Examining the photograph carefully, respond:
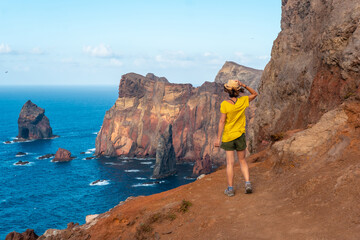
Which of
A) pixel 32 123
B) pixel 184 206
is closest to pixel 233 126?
pixel 184 206

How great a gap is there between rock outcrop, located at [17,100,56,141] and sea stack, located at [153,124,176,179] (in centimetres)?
6486

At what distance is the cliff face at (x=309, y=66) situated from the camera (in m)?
12.6

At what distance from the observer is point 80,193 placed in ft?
221

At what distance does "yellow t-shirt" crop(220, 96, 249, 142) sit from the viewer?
952cm

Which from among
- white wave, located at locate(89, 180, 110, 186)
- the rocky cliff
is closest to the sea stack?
white wave, located at locate(89, 180, 110, 186)

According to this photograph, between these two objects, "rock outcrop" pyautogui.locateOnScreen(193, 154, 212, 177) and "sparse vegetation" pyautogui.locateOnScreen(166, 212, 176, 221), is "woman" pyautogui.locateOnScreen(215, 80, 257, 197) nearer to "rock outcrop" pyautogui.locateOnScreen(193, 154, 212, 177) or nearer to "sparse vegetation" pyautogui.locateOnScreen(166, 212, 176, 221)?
"sparse vegetation" pyautogui.locateOnScreen(166, 212, 176, 221)

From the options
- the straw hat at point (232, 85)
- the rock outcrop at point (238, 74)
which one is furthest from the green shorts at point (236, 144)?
the rock outcrop at point (238, 74)

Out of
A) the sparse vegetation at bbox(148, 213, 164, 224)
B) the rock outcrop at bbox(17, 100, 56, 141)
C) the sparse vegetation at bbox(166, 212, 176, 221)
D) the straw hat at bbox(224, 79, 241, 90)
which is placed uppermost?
the straw hat at bbox(224, 79, 241, 90)

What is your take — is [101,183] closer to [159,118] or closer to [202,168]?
[202,168]

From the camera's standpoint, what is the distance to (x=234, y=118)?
9617 millimetres

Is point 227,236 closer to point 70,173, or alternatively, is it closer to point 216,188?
point 216,188

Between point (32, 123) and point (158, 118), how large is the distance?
53247 millimetres

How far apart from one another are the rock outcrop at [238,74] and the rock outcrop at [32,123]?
225 feet

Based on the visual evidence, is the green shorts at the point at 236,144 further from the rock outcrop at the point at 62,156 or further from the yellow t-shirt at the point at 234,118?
the rock outcrop at the point at 62,156
